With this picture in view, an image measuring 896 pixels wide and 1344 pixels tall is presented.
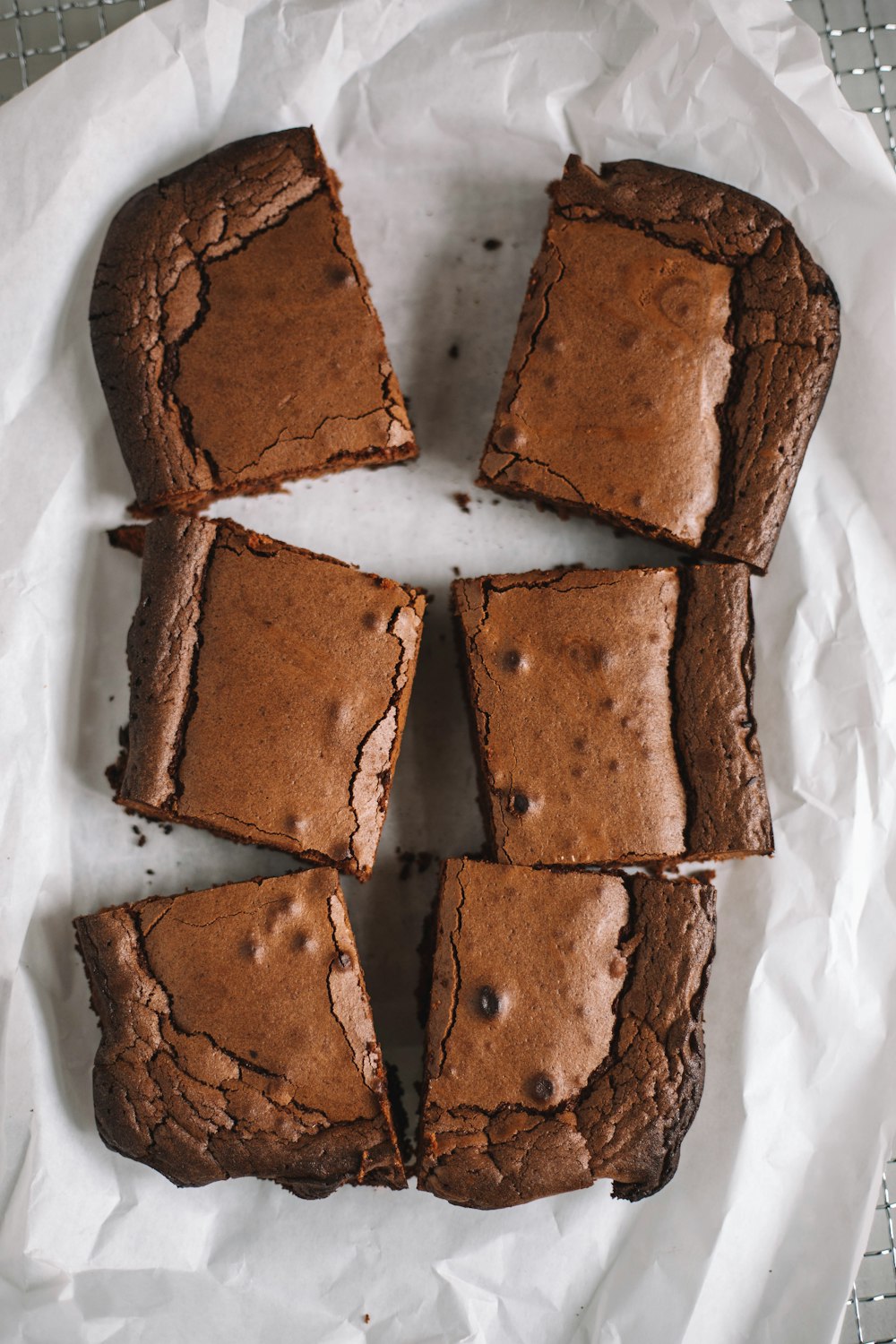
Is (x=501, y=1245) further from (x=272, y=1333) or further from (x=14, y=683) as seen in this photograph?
(x=14, y=683)

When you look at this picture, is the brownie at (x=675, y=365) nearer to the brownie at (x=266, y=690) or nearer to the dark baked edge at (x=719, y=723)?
the dark baked edge at (x=719, y=723)

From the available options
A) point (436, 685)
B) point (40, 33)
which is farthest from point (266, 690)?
point (40, 33)

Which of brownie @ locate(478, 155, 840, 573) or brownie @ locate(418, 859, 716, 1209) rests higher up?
brownie @ locate(478, 155, 840, 573)

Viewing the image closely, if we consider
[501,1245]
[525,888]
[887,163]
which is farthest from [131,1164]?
[887,163]

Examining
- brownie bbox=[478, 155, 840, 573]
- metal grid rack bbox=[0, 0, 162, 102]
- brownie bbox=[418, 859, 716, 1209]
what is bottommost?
brownie bbox=[418, 859, 716, 1209]

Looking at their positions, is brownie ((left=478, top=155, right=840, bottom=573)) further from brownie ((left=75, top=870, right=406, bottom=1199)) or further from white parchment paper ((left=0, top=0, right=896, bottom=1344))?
brownie ((left=75, top=870, right=406, bottom=1199))

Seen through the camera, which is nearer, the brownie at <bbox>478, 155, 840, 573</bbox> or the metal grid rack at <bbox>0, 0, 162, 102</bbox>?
the brownie at <bbox>478, 155, 840, 573</bbox>

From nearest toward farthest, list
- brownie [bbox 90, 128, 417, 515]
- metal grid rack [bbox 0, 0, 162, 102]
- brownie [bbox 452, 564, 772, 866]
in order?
brownie [bbox 452, 564, 772, 866], brownie [bbox 90, 128, 417, 515], metal grid rack [bbox 0, 0, 162, 102]

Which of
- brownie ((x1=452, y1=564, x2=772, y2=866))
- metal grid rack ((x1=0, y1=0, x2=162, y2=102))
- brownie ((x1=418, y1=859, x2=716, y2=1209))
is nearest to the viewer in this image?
brownie ((x1=418, y1=859, x2=716, y2=1209))

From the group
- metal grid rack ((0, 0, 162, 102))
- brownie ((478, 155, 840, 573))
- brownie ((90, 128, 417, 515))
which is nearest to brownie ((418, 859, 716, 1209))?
brownie ((478, 155, 840, 573))
